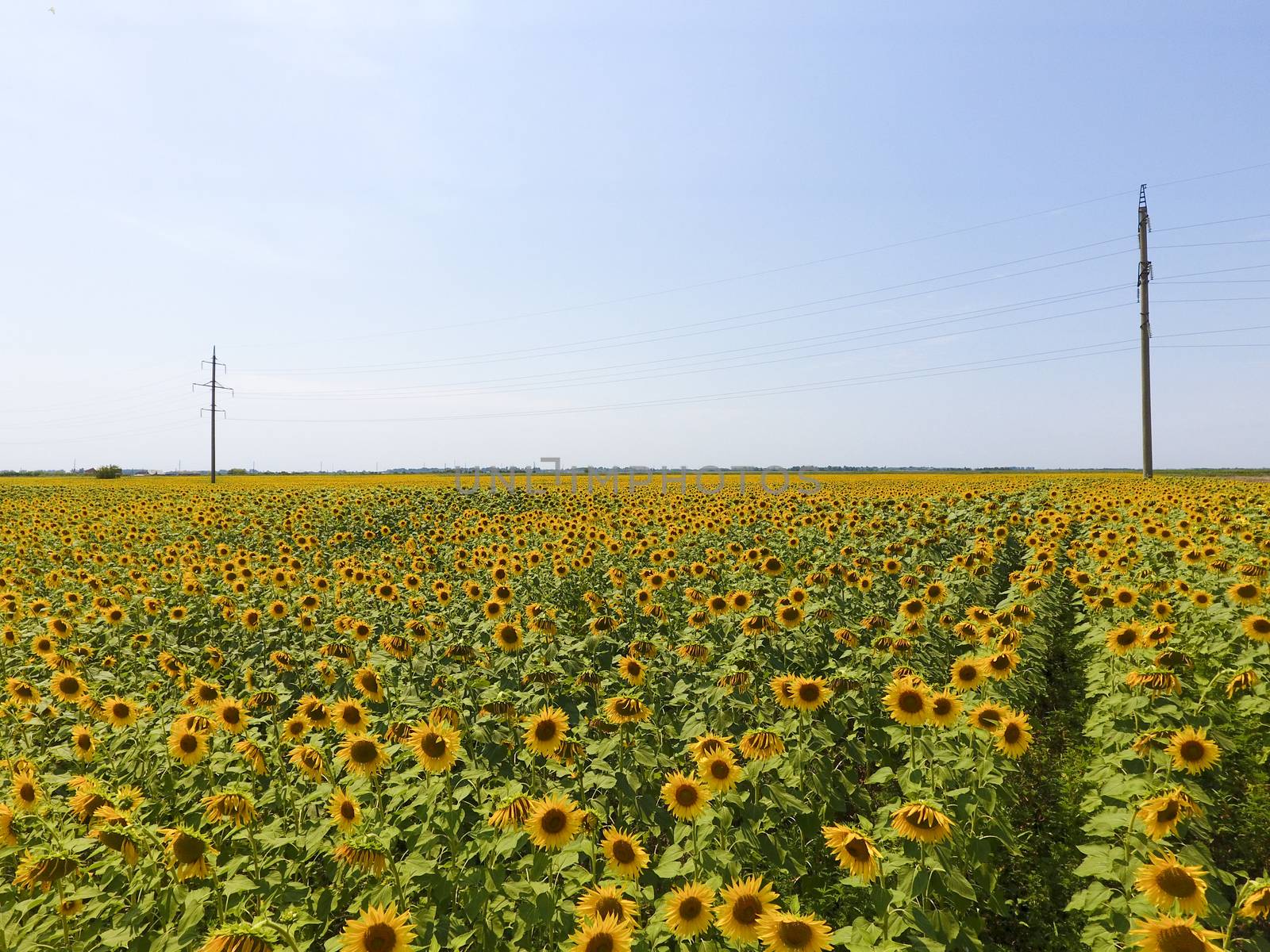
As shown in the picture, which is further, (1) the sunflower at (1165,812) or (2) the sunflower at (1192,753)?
(2) the sunflower at (1192,753)

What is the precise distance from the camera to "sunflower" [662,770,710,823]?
331 centimetres

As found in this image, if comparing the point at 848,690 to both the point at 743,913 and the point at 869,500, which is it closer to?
the point at 743,913

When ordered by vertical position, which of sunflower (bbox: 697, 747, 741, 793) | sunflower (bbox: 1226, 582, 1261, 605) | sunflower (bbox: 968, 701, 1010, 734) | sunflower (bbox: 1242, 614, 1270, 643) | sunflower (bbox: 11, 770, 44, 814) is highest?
sunflower (bbox: 1226, 582, 1261, 605)

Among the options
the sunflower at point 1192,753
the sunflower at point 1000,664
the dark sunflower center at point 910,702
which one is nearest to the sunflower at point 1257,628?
the sunflower at point 1000,664

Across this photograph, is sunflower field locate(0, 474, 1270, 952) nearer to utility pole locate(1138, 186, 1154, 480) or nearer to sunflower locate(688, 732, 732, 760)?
sunflower locate(688, 732, 732, 760)

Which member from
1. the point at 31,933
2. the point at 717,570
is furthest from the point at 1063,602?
the point at 31,933

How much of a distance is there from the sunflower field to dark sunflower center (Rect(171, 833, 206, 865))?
1cm

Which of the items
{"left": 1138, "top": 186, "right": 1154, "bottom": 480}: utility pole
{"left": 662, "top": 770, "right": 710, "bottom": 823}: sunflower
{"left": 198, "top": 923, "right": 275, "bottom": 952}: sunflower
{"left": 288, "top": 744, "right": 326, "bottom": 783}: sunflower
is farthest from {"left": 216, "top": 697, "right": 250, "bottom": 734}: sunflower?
{"left": 1138, "top": 186, "right": 1154, "bottom": 480}: utility pole

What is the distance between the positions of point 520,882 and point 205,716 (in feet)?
8.69

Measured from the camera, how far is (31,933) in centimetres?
284

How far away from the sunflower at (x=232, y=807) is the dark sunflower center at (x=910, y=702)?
12.2ft

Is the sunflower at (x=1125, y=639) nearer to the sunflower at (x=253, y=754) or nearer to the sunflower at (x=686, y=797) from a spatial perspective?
the sunflower at (x=686, y=797)

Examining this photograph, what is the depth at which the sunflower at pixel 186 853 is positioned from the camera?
9.53 feet

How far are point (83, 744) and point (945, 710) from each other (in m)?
5.80
